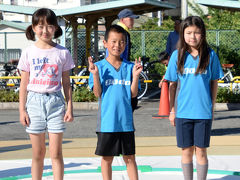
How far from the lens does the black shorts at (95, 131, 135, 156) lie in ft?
14.7

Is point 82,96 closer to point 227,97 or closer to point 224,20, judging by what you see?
point 227,97

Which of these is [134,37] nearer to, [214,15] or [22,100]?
[214,15]

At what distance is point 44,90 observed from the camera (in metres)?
4.53

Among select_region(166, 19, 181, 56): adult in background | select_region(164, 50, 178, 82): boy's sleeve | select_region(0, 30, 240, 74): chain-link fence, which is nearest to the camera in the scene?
select_region(164, 50, 178, 82): boy's sleeve

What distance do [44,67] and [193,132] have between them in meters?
1.56

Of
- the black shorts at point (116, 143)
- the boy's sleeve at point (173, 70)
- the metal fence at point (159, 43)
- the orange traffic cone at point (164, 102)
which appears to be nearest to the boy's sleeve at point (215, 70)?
the boy's sleeve at point (173, 70)

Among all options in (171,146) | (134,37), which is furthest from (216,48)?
(171,146)

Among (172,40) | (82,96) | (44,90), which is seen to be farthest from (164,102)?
(44,90)

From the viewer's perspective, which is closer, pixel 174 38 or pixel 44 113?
pixel 44 113

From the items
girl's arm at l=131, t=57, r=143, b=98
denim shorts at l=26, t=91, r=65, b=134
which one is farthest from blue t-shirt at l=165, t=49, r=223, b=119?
denim shorts at l=26, t=91, r=65, b=134

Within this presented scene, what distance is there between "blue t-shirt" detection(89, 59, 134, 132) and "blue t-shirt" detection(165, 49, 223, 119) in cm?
56

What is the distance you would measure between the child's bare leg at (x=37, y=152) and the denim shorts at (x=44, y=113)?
76mm

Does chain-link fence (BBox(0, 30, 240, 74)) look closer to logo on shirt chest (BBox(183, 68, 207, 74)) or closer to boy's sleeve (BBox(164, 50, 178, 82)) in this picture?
boy's sleeve (BBox(164, 50, 178, 82))

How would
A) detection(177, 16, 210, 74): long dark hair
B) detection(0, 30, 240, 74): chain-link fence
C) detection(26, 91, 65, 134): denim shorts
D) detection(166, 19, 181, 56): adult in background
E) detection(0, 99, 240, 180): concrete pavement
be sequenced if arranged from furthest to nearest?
detection(0, 30, 240, 74): chain-link fence, detection(166, 19, 181, 56): adult in background, detection(0, 99, 240, 180): concrete pavement, detection(177, 16, 210, 74): long dark hair, detection(26, 91, 65, 134): denim shorts
